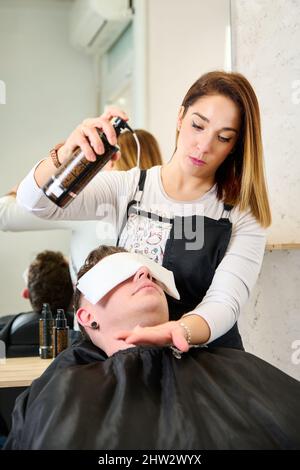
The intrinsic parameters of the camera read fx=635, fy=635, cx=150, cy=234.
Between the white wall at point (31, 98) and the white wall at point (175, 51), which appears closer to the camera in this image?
the white wall at point (31, 98)

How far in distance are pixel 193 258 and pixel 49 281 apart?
1.87 ft

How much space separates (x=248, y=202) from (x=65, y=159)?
0.55m

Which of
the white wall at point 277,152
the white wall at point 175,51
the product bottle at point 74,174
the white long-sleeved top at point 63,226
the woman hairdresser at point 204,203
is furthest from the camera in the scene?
the white wall at point 277,152

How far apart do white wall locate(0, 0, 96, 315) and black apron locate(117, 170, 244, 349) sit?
463 mm

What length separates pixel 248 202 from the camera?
1717mm

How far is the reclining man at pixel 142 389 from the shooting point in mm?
1154

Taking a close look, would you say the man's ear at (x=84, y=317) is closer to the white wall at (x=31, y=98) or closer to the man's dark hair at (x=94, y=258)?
the man's dark hair at (x=94, y=258)

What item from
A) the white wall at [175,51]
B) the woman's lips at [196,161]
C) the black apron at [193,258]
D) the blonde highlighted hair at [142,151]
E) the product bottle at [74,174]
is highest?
the white wall at [175,51]

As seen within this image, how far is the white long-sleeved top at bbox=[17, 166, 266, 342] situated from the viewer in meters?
1.52

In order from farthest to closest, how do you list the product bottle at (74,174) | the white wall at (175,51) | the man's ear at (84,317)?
the white wall at (175,51), the man's ear at (84,317), the product bottle at (74,174)

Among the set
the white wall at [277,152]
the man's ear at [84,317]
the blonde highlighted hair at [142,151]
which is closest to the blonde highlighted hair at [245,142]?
the blonde highlighted hair at [142,151]

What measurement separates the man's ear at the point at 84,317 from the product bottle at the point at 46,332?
17.6 inches

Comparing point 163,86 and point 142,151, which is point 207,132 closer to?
point 142,151

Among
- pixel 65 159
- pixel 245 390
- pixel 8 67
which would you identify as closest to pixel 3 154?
pixel 8 67
